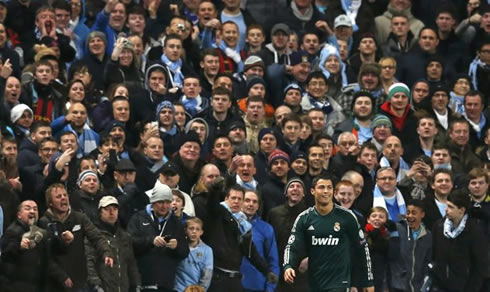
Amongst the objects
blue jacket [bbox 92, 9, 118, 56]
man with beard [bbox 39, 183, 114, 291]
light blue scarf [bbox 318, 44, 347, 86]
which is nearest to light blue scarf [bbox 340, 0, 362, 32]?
light blue scarf [bbox 318, 44, 347, 86]

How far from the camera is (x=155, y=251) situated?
23.2 meters

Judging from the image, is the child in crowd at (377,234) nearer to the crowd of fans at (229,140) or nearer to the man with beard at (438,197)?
the crowd of fans at (229,140)

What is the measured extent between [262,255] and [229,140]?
2.02 meters

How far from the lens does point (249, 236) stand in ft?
78.3

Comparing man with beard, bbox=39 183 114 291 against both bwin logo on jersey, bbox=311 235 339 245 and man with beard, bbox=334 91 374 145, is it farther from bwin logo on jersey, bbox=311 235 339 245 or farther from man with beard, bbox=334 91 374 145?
man with beard, bbox=334 91 374 145

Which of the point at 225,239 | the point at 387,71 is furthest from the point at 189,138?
the point at 387,71

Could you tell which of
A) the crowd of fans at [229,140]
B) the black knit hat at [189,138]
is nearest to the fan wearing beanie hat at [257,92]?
the crowd of fans at [229,140]

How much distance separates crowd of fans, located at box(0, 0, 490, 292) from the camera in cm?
2312

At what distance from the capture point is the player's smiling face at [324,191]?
2181cm

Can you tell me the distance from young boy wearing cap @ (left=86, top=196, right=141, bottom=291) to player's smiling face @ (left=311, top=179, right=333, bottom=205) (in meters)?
2.69

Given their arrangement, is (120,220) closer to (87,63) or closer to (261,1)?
(87,63)

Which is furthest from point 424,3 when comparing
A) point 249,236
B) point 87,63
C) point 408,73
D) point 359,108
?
point 249,236

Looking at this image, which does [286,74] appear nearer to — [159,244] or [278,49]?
[278,49]

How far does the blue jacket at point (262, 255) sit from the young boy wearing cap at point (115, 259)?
1.84 m
